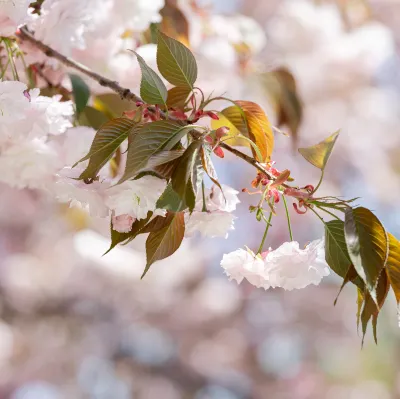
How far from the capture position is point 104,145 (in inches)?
19.1

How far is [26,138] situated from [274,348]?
2.65 meters

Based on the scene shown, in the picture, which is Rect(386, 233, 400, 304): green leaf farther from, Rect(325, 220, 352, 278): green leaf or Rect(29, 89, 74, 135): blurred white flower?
Rect(29, 89, 74, 135): blurred white flower

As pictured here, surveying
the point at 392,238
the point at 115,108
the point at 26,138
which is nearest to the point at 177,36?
the point at 115,108

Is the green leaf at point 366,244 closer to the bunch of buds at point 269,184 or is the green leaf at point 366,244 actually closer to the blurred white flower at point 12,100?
the bunch of buds at point 269,184

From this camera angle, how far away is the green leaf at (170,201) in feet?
1.41

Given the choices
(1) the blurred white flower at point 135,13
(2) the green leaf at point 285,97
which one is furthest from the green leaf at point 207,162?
(2) the green leaf at point 285,97

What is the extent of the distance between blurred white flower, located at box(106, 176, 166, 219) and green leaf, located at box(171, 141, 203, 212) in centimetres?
4

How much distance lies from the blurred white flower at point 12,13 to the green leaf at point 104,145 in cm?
15

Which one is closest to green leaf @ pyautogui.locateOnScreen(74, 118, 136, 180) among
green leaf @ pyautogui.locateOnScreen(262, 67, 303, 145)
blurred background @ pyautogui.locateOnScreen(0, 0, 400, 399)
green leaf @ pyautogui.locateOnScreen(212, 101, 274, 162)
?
green leaf @ pyautogui.locateOnScreen(212, 101, 274, 162)

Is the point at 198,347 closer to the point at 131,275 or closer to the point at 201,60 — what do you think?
the point at 131,275

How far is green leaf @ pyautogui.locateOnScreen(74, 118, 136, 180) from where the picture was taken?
48 centimetres

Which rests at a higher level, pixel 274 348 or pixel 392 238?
pixel 392 238

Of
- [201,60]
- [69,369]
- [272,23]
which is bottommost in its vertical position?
[69,369]

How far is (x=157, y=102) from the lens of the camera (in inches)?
20.1
